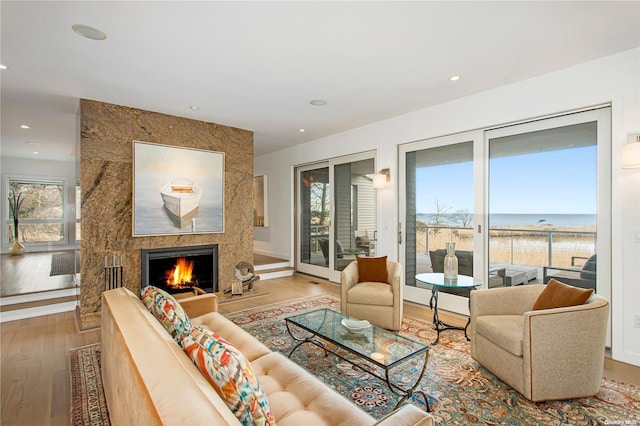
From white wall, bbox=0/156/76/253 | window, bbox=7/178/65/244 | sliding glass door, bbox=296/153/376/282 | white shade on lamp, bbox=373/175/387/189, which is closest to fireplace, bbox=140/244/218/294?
sliding glass door, bbox=296/153/376/282

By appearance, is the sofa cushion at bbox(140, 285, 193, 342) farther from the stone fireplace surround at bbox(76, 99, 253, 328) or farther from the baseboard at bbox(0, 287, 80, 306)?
the baseboard at bbox(0, 287, 80, 306)

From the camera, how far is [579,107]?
9.71 ft

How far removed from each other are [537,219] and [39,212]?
11.2 metres

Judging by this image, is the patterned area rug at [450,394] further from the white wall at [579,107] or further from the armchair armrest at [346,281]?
the white wall at [579,107]

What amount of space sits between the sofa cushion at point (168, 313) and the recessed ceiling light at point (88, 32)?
6.59ft

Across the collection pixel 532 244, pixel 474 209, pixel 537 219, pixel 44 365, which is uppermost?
pixel 474 209

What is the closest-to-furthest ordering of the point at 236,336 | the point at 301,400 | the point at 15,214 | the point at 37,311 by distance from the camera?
the point at 301,400
the point at 236,336
the point at 37,311
the point at 15,214

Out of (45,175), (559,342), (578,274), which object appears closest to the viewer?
(559,342)

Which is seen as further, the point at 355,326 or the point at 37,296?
the point at 37,296

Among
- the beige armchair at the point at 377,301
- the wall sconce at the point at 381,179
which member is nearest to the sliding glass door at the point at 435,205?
the wall sconce at the point at 381,179

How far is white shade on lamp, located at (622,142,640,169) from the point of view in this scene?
2.51 metres

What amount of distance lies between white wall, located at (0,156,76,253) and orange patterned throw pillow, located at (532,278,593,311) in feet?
30.2

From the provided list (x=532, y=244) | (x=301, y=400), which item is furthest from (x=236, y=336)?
(x=532, y=244)

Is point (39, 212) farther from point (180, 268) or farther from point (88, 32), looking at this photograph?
point (88, 32)
